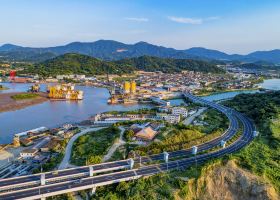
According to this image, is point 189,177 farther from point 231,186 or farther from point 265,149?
point 265,149

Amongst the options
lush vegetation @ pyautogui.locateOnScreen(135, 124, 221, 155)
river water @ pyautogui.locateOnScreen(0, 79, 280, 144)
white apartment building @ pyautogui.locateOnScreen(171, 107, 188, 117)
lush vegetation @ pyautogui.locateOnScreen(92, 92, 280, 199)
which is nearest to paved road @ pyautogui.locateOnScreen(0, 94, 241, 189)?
lush vegetation @ pyautogui.locateOnScreen(135, 124, 221, 155)

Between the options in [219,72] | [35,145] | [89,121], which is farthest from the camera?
[219,72]

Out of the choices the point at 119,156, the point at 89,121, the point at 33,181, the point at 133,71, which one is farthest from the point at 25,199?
the point at 133,71

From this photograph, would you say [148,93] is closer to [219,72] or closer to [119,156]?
[119,156]

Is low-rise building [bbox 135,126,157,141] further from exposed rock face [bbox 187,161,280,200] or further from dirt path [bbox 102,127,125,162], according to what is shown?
exposed rock face [bbox 187,161,280,200]

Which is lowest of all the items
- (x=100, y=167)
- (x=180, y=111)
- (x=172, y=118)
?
(x=172, y=118)

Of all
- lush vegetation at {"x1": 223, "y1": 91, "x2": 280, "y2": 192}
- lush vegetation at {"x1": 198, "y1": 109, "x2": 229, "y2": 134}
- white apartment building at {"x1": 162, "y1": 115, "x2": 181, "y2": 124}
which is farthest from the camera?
white apartment building at {"x1": 162, "y1": 115, "x2": 181, "y2": 124}

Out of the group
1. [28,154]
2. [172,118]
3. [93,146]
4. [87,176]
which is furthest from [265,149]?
[28,154]
